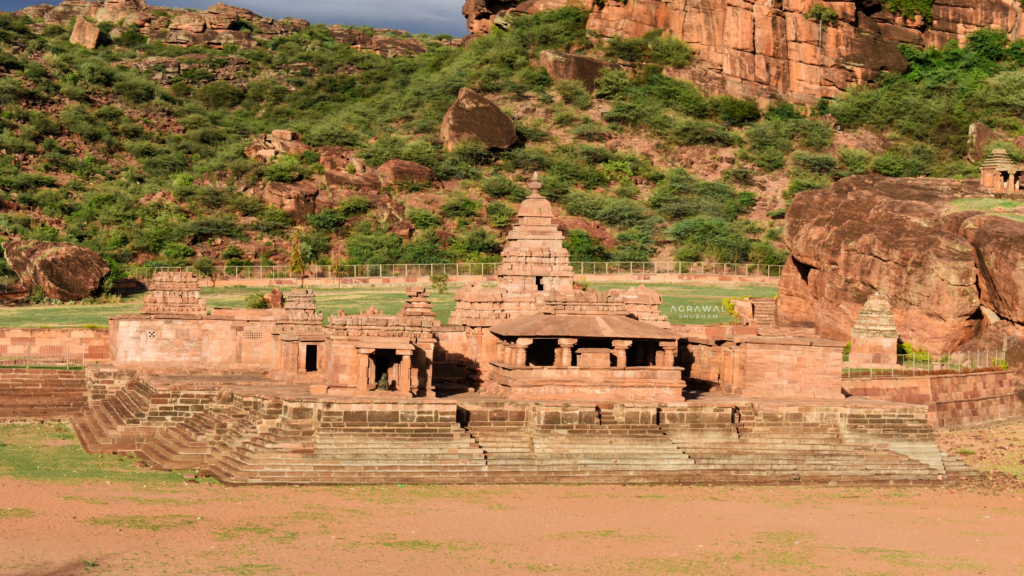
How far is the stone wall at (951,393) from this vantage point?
31.5 m

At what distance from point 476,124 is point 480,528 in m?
60.8

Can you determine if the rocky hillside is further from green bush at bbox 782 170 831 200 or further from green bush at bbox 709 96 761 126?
green bush at bbox 782 170 831 200

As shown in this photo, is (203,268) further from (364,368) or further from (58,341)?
(364,368)

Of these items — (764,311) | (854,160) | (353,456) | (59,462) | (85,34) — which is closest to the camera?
(353,456)

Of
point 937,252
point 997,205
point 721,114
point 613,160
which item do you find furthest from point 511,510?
point 721,114

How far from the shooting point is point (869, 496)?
79.0ft

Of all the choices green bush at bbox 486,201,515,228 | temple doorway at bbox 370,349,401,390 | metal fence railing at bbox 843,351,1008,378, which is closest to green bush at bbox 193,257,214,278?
green bush at bbox 486,201,515,228

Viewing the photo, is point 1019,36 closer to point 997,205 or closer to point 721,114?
point 721,114

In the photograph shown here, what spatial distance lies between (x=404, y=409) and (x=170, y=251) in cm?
3933

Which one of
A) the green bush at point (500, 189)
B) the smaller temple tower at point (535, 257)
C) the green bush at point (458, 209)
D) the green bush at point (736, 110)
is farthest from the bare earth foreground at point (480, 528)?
the green bush at point (736, 110)

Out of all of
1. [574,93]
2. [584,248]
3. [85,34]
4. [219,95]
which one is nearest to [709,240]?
[584,248]

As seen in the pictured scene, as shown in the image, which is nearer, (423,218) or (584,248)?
(584,248)

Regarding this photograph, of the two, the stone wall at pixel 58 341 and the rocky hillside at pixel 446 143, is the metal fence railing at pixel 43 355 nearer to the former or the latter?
the stone wall at pixel 58 341

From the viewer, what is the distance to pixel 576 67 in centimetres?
9100
